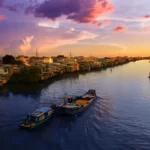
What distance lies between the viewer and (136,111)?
15594 millimetres

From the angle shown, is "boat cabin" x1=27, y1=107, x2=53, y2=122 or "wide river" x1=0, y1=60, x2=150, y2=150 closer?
"wide river" x1=0, y1=60, x2=150, y2=150

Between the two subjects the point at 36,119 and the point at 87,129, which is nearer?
the point at 87,129

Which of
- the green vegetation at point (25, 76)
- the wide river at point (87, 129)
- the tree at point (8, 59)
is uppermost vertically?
the tree at point (8, 59)

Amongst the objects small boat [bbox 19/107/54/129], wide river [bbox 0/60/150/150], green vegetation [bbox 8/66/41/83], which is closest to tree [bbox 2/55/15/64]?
green vegetation [bbox 8/66/41/83]

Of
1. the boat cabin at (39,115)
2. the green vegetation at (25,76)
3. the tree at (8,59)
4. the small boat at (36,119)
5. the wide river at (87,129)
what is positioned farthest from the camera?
the tree at (8,59)

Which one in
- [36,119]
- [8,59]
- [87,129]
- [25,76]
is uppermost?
[8,59]

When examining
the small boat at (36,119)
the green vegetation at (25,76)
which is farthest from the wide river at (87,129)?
the green vegetation at (25,76)

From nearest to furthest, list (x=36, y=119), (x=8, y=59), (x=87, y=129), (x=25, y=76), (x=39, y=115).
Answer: (x=87, y=129)
(x=36, y=119)
(x=39, y=115)
(x=25, y=76)
(x=8, y=59)

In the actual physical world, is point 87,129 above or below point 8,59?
below

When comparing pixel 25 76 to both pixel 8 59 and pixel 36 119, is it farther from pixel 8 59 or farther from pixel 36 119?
pixel 8 59

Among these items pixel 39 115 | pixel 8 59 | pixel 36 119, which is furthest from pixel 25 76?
pixel 8 59

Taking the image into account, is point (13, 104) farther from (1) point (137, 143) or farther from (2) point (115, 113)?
(1) point (137, 143)

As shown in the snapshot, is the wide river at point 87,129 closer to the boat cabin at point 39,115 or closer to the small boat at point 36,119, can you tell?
the small boat at point 36,119

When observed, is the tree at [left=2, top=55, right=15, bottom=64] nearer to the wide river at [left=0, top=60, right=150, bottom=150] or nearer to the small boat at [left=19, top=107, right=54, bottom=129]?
the wide river at [left=0, top=60, right=150, bottom=150]
